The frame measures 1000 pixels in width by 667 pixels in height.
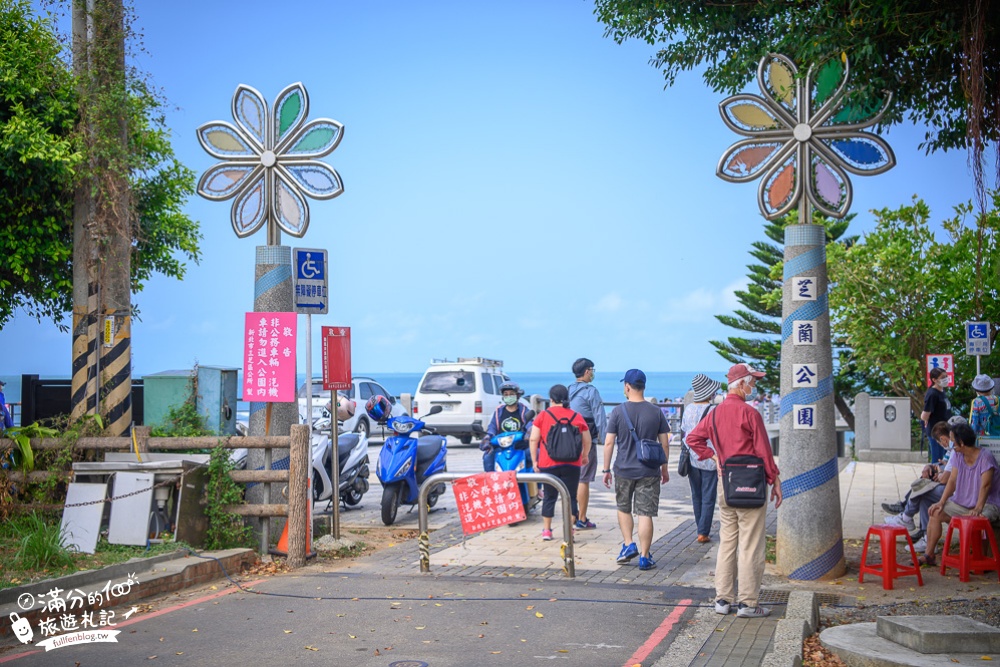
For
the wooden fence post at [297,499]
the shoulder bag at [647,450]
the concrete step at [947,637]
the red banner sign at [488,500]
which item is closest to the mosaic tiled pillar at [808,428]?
the shoulder bag at [647,450]

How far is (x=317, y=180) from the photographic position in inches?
428

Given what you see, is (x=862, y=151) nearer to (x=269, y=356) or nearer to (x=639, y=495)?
(x=639, y=495)

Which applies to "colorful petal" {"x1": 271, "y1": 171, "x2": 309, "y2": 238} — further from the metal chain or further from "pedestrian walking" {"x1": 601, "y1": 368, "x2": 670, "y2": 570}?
"pedestrian walking" {"x1": 601, "y1": 368, "x2": 670, "y2": 570}

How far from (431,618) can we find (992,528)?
16.9 ft

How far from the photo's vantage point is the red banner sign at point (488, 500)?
370 inches

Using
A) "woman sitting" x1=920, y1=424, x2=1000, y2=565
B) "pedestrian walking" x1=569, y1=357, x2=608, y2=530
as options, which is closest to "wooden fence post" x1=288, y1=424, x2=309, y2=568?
"pedestrian walking" x1=569, y1=357, x2=608, y2=530

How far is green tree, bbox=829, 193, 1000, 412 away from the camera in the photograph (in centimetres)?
2180

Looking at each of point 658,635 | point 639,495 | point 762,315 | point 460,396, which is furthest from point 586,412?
point 762,315

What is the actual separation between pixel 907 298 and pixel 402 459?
15438 mm

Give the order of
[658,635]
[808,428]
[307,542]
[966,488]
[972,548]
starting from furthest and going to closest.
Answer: [307,542] < [808,428] < [966,488] < [972,548] < [658,635]

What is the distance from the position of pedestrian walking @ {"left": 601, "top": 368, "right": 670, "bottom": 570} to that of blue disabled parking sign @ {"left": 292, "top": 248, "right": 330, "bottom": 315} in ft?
11.3

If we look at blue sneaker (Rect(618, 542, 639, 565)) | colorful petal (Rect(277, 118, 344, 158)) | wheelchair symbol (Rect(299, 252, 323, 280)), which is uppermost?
colorful petal (Rect(277, 118, 344, 158))

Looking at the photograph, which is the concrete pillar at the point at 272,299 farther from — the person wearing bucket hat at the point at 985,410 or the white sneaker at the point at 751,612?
the person wearing bucket hat at the point at 985,410

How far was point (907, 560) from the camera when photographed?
9.51 metres
